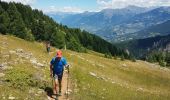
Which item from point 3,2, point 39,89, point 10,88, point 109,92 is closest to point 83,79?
point 109,92

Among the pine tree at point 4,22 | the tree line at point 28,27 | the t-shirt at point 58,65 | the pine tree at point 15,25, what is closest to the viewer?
the t-shirt at point 58,65

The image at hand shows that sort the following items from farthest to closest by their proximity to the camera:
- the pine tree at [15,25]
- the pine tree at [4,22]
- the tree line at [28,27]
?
the pine tree at [15,25]
the tree line at [28,27]
the pine tree at [4,22]

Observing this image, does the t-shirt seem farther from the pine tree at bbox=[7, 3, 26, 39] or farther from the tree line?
the pine tree at bbox=[7, 3, 26, 39]

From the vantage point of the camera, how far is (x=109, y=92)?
98.7 feet

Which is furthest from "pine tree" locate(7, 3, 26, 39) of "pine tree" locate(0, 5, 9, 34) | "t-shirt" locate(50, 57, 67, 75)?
"t-shirt" locate(50, 57, 67, 75)

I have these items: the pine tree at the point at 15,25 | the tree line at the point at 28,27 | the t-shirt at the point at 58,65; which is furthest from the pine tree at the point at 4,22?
the t-shirt at the point at 58,65

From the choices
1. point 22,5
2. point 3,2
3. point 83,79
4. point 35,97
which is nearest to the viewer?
point 35,97

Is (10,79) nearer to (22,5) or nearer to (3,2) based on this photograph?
(3,2)

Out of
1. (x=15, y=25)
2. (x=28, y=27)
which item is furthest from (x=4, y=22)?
(x=28, y=27)

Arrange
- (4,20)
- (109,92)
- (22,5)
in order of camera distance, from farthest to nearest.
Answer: (22,5), (4,20), (109,92)

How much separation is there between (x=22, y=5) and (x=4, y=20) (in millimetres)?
41328

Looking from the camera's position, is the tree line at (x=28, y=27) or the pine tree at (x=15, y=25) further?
the pine tree at (x=15, y=25)

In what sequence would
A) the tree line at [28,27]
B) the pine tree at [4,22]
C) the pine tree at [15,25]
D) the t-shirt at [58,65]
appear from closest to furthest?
the t-shirt at [58,65]
the pine tree at [4,22]
the tree line at [28,27]
the pine tree at [15,25]

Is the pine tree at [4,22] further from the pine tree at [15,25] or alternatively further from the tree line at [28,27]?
the pine tree at [15,25]
